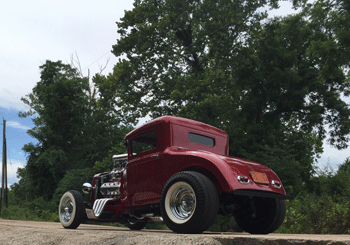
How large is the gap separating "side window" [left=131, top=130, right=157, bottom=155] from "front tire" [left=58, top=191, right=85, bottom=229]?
1605 mm

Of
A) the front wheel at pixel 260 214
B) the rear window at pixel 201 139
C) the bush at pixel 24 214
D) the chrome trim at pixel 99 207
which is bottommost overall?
the bush at pixel 24 214

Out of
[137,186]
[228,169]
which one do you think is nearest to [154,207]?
[137,186]

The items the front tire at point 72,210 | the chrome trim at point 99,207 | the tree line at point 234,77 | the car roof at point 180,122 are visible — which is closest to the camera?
the car roof at point 180,122

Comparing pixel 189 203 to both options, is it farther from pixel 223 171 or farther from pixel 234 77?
pixel 234 77

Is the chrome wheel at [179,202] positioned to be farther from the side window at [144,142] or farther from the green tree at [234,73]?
the green tree at [234,73]

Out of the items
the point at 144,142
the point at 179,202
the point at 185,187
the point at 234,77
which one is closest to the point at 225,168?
the point at 185,187

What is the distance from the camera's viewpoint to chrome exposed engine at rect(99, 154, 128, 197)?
7.39 meters

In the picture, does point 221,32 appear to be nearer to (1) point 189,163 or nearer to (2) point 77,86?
(2) point 77,86

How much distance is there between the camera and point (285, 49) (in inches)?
789

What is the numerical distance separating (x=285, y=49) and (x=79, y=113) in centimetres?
1548

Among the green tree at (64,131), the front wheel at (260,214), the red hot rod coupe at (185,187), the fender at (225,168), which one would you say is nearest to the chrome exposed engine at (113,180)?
the red hot rod coupe at (185,187)

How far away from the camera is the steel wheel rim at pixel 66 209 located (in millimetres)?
7293

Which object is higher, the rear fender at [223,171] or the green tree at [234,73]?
the green tree at [234,73]

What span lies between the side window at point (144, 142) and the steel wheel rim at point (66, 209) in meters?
1.89
